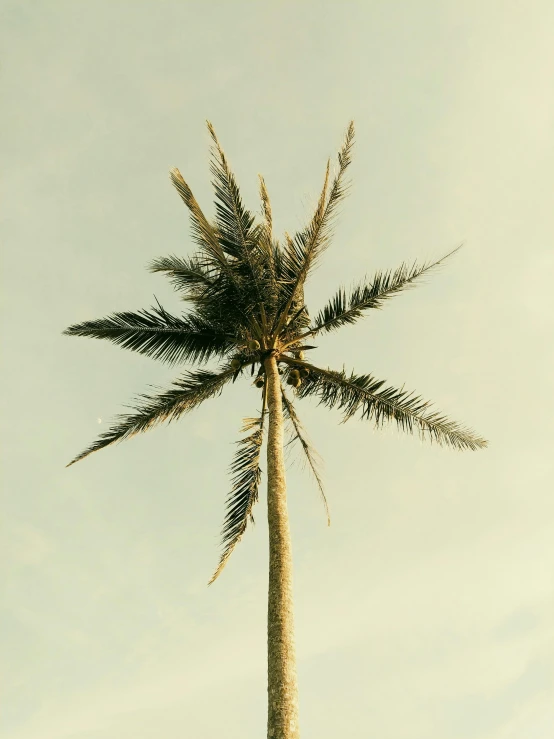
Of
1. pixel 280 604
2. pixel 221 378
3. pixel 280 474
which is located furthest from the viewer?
pixel 221 378

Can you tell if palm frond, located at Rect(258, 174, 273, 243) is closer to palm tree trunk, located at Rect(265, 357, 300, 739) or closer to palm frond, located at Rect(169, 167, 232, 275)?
palm frond, located at Rect(169, 167, 232, 275)

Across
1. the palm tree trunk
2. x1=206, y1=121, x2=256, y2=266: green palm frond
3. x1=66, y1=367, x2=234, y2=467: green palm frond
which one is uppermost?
x1=206, y1=121, x2=256, y2=266: green palm frond

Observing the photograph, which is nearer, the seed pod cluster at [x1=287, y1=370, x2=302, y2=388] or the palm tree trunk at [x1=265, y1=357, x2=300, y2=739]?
the palm tree trunk at [x1=265, y1=357, x2=300, y2=739]

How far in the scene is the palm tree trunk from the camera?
636 centimetres

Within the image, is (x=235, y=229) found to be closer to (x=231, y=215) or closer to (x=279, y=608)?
(x=231, y=215)

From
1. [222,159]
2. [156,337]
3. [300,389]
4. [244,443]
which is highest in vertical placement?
[222,159]

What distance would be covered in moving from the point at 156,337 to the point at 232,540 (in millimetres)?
4312

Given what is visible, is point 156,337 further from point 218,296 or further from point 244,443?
point 244,443

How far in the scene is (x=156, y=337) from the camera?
39.1 feet

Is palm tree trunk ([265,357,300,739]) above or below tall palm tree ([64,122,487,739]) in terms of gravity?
below

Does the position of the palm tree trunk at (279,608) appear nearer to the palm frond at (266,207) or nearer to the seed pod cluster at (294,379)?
the seed pod cluster at (294,379)

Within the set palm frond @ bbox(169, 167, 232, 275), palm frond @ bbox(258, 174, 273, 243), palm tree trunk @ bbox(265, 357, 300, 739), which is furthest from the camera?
palm frond @ bbox(258, 174, 273, 243)

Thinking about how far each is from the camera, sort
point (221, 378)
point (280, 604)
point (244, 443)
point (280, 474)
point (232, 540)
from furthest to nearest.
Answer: point (221, 378), point (244, 443), point (232, 540), point (280, 474), point (280, 604)

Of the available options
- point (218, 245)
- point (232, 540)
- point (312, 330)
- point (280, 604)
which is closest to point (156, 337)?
point (218, 245)
